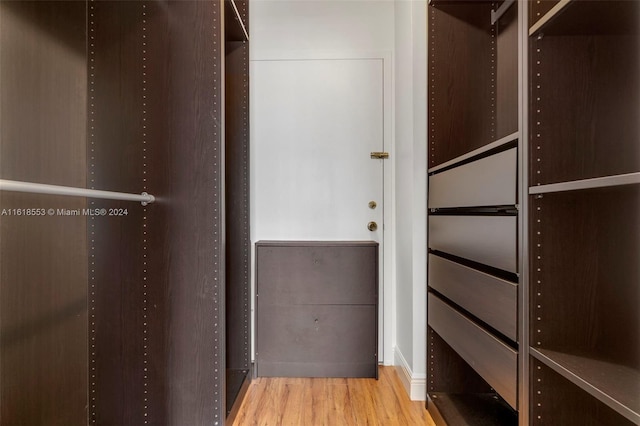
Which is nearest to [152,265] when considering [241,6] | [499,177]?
[499,177]

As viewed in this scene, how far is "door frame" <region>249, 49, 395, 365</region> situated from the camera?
2.27 metres

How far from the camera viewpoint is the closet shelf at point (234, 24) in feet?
5.45

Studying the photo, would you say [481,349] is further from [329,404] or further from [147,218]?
[147,218]

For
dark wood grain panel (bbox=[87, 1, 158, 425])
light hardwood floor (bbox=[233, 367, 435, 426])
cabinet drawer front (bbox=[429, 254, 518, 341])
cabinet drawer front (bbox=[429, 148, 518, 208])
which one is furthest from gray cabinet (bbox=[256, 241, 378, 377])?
dark wood grain panel (bbox=[87, 1, 158, 425])

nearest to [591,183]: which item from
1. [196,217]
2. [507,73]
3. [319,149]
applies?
[507,73]

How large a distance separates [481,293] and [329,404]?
106 centimetres

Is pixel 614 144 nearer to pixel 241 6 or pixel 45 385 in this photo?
pixel 241 6

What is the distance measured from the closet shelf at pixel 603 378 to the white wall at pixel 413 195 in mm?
904

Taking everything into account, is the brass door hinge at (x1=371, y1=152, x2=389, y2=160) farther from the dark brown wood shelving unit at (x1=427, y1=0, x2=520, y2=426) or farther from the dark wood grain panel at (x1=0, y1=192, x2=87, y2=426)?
the dark wood grain panel at (x1=0, y1=192, x2=87, y2=426)

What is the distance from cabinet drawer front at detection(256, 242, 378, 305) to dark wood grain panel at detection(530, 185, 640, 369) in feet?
3.78

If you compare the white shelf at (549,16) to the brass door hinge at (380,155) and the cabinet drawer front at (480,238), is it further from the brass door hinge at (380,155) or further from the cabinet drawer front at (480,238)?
the brass door hinge at (380,155)

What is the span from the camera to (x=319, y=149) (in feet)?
7.48

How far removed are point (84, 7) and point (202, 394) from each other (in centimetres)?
165

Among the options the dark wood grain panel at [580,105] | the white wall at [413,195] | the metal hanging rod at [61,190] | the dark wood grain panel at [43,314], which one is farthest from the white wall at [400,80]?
the dark wood grain panel at [43,314]
